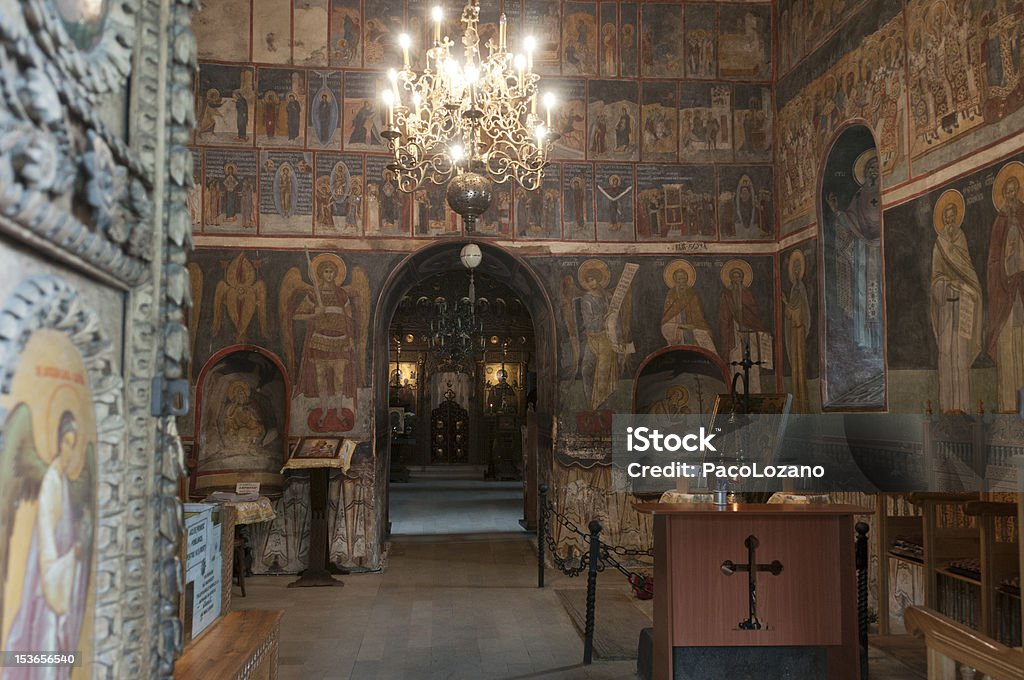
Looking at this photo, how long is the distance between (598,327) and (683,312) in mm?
1259

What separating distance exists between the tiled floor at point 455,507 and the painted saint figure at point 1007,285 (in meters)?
9.31

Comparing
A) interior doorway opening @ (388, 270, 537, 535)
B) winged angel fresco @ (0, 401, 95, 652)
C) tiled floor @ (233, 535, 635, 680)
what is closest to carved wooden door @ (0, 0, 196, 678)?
winged angel fresco @ (0, 401, 95, 652)

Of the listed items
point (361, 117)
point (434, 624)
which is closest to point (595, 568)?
point (434, 624)

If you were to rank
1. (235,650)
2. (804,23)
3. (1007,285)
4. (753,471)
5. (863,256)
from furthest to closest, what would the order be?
(804,23), (753,471), (863,256), (1007,285), (235,650)

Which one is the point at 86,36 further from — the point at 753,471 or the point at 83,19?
the point at 753,471

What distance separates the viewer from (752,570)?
4840 millimetres

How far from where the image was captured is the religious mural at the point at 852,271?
10125 mm

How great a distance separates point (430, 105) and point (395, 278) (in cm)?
397

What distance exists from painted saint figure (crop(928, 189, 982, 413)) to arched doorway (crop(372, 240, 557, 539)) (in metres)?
5.47

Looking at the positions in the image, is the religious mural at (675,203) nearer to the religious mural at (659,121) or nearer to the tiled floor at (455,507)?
the religious mural at (659,121)

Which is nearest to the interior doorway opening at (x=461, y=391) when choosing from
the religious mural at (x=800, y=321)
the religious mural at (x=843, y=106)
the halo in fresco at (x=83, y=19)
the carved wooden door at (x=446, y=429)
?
the carved wooden door at (x=446, y=429)

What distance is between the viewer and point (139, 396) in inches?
100

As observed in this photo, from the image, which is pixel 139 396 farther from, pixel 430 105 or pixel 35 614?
pixel 430 105

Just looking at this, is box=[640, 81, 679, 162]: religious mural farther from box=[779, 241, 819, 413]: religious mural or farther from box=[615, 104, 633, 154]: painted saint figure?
box=[779, 241, 819, 413]: religious mural
